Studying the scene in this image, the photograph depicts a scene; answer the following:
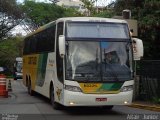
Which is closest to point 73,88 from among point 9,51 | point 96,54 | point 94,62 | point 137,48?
point 94,62

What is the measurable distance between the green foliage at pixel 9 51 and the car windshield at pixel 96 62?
60.6 metres

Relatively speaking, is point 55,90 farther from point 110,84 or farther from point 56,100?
point 110,84

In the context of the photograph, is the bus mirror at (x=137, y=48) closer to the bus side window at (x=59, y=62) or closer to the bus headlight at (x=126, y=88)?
the bus headlight at (x=126, y=88)

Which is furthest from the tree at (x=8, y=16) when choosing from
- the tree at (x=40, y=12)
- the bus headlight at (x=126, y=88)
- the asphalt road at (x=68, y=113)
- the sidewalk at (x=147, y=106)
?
the bus headlight at (x=126, y=88)

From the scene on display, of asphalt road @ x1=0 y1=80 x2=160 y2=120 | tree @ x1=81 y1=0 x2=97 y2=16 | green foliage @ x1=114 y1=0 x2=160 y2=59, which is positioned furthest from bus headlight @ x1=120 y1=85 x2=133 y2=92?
tree @ x1=81 y1=0 x2=97 y2=16

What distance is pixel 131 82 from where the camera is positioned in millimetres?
16172

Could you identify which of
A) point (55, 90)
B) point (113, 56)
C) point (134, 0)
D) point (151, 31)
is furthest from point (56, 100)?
point (134, 0)

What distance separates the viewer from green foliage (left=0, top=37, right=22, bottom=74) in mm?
80688

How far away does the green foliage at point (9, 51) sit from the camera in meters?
80.7

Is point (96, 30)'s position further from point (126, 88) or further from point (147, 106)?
point (147, 106)

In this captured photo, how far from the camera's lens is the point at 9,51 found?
85.7 m

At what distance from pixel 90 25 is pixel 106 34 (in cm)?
66

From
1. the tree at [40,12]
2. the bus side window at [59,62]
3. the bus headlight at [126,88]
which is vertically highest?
the tree at [40,12]

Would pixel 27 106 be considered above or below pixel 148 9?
below
